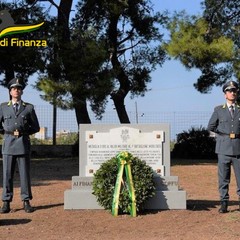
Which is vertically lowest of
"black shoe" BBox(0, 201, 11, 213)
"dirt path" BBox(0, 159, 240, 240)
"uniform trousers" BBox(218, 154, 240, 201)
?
"dirt path" BBox(0, 159, 240, 240)

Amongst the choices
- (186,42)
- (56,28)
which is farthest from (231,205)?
(56,28)

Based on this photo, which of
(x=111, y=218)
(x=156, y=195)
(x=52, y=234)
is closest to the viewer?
(x=52, y=234)

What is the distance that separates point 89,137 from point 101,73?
27.1 feet

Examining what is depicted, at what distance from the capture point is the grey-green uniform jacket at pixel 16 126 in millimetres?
8102

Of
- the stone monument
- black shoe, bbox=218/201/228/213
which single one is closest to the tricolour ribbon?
the stone monument

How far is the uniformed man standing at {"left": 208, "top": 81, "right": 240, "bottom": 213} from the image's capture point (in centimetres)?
783

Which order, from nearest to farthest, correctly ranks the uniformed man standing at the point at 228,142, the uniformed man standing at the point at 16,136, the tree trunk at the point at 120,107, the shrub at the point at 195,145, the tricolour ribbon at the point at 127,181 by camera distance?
the tricolour ribbon at the point at 127,181
the uniformed man standing at the point at 228,142
the uniformed man standing at the point at 16,136
the tree trunk at the point at 120,107
the shrub at the point at 195,145

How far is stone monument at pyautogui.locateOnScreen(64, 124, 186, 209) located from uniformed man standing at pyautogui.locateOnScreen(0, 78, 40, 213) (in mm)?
720

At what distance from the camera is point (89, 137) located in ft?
27.6

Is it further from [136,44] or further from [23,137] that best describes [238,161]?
[136,44]

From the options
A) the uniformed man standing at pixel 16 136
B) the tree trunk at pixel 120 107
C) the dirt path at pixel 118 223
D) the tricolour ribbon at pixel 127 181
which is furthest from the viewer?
the tree trunk at pixel 120 107

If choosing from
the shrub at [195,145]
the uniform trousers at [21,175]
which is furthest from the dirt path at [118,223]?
the shrub at [195,145]

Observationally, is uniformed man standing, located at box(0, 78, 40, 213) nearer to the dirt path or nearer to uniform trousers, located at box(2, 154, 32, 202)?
uniform trousers, located at box(2, 154, 32, 202)

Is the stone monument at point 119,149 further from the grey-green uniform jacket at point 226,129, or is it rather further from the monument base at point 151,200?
the grey-green uniform jacket at point 226,129
